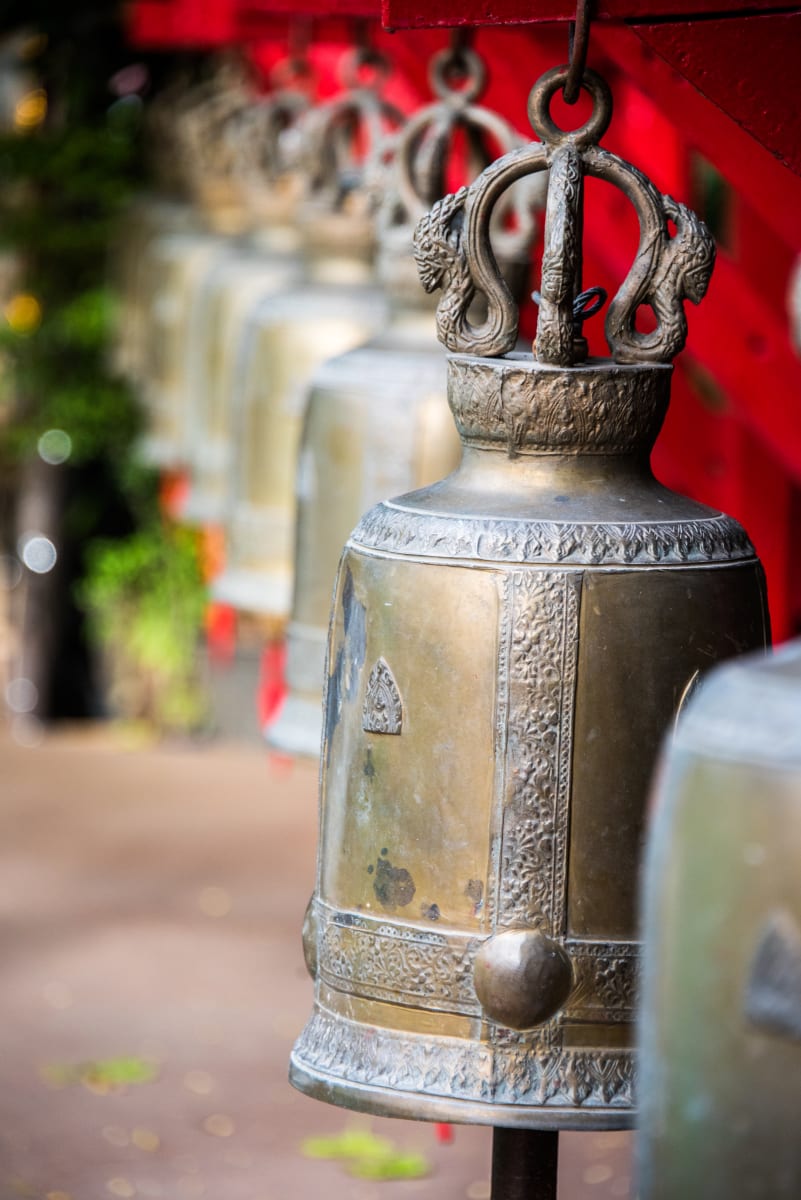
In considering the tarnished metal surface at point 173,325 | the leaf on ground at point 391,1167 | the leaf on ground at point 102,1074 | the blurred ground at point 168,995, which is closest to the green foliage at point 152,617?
the blurred ground at point 168,995

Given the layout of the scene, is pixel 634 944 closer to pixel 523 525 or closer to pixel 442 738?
pixel 442 738

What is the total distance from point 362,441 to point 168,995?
287 centimetres

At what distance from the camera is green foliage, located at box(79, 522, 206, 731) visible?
9727 mm

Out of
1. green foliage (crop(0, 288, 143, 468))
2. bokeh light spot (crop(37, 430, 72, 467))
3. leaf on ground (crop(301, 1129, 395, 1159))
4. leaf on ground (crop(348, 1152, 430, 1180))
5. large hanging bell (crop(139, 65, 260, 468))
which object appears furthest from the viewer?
bokeh light spot (crop(37, 430, 72, 467))

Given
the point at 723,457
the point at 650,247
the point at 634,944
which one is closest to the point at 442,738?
the point at 634,944

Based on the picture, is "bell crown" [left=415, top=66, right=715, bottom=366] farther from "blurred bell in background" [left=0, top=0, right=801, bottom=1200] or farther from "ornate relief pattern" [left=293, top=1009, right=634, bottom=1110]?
"ornate relief pattern" [left=293, top=1009, right=634, bottom=1110]

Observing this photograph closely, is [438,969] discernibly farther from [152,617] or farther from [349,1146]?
[152,617]

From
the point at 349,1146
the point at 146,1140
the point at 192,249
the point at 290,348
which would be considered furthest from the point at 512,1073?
the point at 192,249

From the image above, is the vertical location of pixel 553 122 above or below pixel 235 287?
above

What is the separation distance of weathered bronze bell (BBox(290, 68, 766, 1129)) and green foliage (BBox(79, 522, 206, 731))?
313 inches

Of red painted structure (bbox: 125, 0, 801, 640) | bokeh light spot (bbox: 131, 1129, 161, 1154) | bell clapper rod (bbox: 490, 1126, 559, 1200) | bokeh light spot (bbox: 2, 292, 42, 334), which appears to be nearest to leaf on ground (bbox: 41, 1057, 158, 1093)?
bokeh light spot (bbox: 131, 1129, 161, 1154)

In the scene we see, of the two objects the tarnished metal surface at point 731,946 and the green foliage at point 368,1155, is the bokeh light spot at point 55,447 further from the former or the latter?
the tarnished metal surface at point 731,946

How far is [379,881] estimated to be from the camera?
172 cm

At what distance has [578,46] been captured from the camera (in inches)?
66.1
